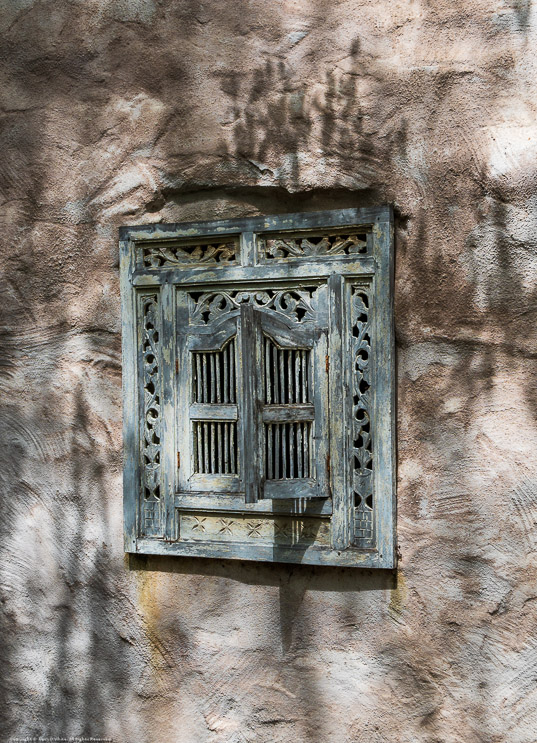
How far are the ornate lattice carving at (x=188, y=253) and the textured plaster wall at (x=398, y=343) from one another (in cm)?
11

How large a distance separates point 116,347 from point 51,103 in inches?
35.0

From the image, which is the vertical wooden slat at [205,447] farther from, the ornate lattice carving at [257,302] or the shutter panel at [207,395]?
the ornate lattice carving at [257,302]

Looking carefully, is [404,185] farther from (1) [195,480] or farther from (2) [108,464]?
(2) [108,464]

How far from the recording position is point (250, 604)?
9.02ft

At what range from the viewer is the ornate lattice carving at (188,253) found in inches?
109

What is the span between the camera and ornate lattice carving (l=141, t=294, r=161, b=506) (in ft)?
9.28

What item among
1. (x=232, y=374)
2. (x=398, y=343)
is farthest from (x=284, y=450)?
(x=398, y=343)

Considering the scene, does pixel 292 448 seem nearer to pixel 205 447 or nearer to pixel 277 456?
pixel 277 456

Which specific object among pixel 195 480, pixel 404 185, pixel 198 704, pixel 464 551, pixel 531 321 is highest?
pixel 404 185

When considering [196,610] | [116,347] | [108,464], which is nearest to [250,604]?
[196,610]

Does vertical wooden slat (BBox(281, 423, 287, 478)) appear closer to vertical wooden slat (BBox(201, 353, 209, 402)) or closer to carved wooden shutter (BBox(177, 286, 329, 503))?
carved wooden shutter (BBox(177, 286, 329, 503))

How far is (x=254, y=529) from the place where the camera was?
271 centimetres

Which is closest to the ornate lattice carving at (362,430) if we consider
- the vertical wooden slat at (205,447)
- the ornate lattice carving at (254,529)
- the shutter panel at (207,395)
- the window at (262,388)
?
the window at (262,388)

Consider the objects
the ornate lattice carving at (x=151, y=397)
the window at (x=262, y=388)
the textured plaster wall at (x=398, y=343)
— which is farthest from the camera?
the ornate lattice carving at (x=151, y=397)
